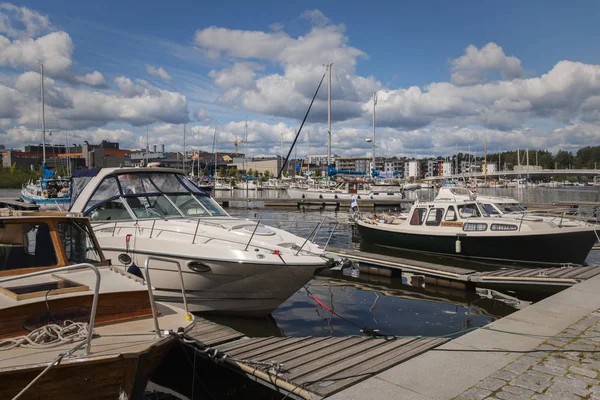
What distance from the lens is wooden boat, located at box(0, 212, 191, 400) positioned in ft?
14.6

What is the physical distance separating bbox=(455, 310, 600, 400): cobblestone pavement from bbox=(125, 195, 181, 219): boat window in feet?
26.4

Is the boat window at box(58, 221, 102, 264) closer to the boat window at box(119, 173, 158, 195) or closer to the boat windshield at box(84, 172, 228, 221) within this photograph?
the boat windshield at box(84, 172, 228, 221)

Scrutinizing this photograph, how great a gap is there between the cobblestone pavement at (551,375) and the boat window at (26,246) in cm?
586

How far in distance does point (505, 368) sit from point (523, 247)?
12324mm

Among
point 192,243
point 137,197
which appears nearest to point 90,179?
point 137,197

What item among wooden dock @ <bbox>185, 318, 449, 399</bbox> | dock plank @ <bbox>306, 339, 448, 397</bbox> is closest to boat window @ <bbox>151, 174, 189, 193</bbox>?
wooden dock @ <bbox>185, 318, 449, 399</bbox>

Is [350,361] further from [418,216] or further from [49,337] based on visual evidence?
[418,216]

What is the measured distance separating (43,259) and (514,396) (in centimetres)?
641

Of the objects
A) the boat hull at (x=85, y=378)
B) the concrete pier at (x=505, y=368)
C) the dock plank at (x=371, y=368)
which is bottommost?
the dock plank at (x=371, y=368)

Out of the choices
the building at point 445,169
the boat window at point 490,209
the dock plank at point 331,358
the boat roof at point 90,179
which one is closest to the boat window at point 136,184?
the boat roof at point 90,179

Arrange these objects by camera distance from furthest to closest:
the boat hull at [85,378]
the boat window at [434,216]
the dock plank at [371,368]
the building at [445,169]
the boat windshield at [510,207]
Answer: the building at [445,169]
the boat windshield at [510,207]
the boat window at [434,216]
the dock plank at [371,368]
the boat hull at [85,378]

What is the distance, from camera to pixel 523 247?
54.5ft

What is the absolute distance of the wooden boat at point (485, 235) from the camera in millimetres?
16266

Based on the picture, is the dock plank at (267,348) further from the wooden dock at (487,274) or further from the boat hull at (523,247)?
the boat hull at (523,247)
